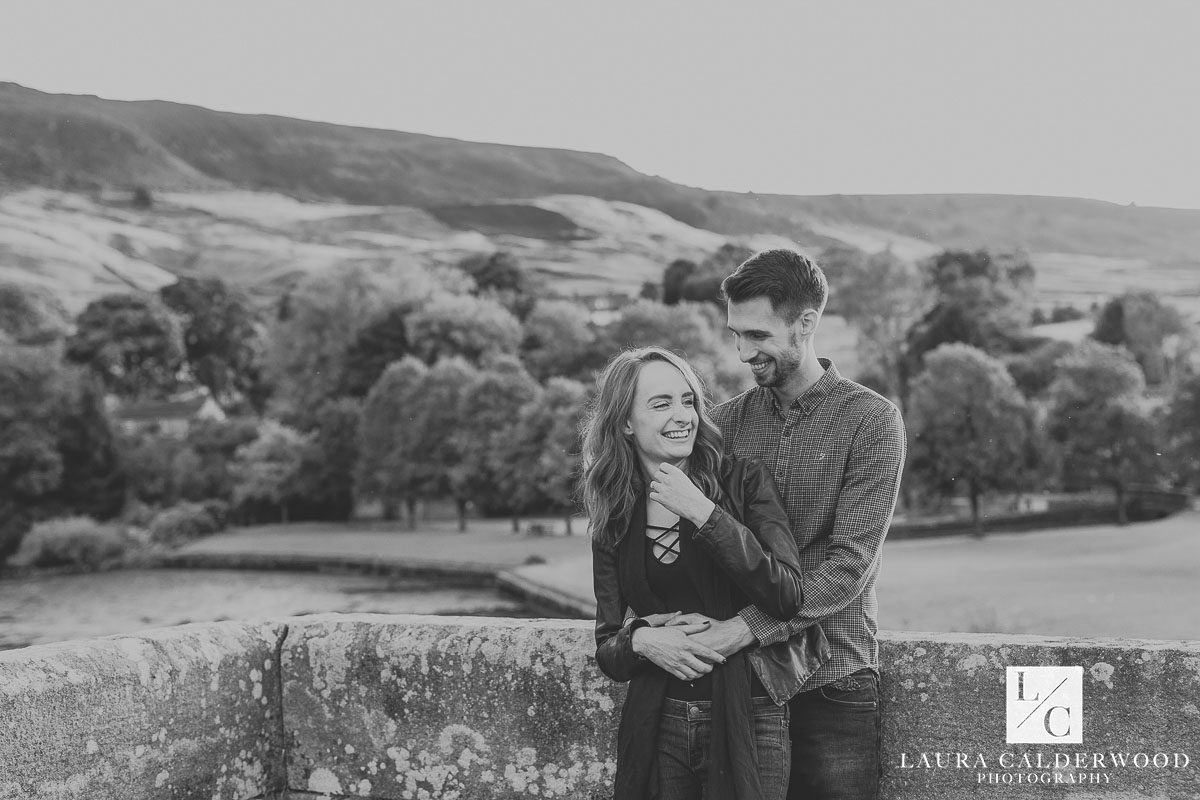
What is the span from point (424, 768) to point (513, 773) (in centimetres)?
32

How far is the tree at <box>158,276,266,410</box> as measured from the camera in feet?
222

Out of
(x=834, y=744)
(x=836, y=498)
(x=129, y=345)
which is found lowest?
(x=129, y=345)

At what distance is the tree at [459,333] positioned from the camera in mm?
67750

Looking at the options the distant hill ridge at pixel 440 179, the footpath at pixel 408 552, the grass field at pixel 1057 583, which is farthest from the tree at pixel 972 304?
the footpath at pixel 408 552

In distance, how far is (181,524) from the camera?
198 feet

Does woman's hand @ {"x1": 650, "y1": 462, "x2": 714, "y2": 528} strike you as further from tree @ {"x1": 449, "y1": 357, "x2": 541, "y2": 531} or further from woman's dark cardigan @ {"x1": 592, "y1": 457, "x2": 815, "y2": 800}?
tree @ {"x1": 449, "y1": 357, "x2": 541, "y2": 531}

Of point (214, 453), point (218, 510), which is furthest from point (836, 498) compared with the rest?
point (218, 510)

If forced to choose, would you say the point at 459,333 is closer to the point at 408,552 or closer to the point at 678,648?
the point at 408,552

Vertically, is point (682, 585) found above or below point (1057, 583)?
above

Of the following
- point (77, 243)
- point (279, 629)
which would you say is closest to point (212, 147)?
point (77, 243)

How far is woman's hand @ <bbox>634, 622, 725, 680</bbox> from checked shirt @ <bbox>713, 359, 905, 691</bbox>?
0.45 feet

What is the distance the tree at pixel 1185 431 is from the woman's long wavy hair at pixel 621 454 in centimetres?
5824

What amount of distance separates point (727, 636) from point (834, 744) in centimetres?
48

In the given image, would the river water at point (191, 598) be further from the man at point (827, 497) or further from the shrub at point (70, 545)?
the man at point (827, 497)
